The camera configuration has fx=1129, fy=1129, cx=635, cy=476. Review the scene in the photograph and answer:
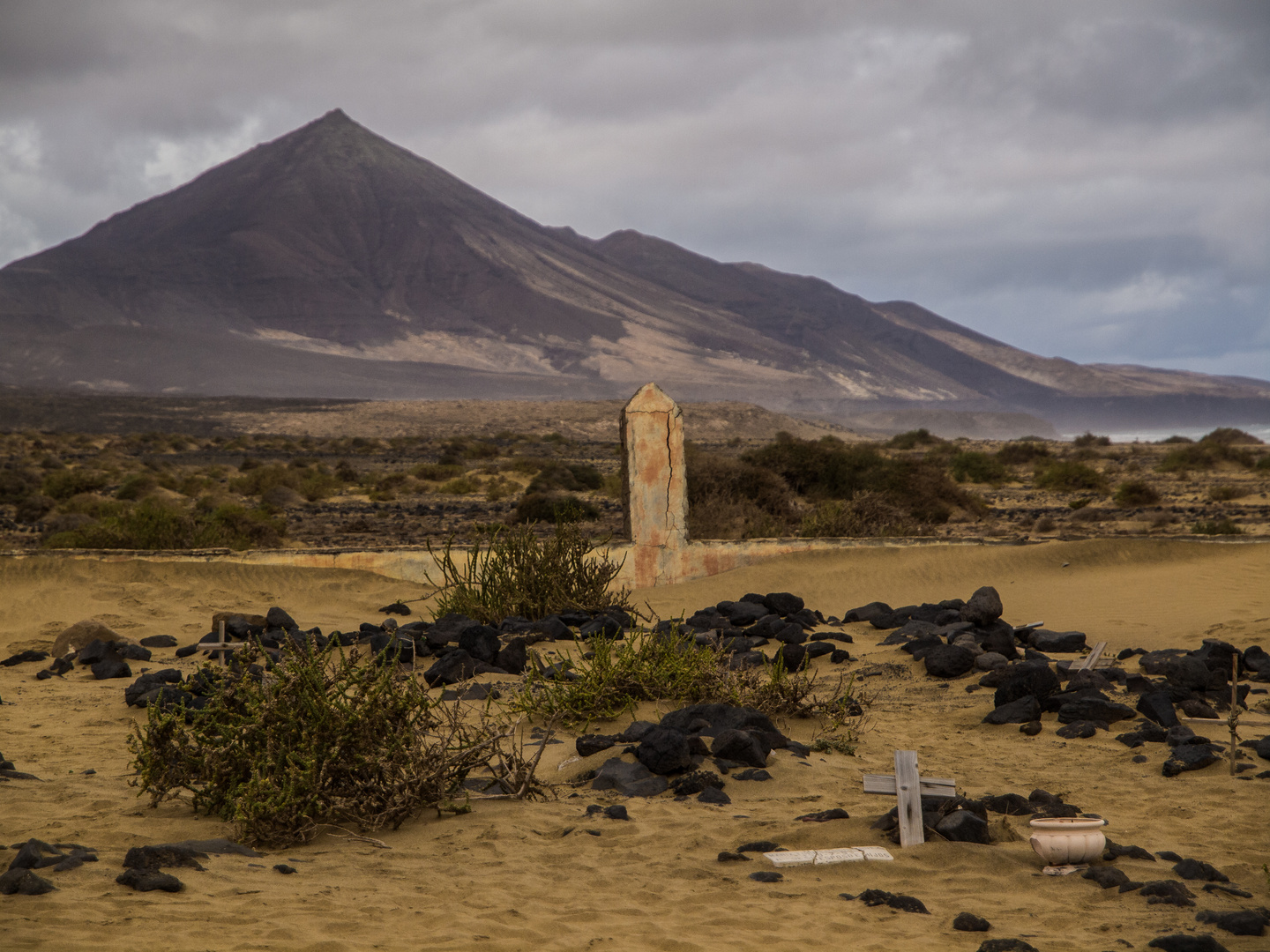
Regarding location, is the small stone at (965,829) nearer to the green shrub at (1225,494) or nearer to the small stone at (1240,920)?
the small stone at (1240,920)

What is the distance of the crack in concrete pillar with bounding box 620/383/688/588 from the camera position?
1170 centimetres

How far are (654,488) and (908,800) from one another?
7139mm

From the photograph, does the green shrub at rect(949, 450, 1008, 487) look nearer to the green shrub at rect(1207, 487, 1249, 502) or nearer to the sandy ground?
the green shrub at rect(1207, 487, 1249, 502)

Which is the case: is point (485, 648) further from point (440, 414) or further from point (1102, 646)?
point (440, 414)

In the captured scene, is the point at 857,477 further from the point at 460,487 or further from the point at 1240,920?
the point at 1240,920

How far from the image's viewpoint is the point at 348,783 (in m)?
5.01

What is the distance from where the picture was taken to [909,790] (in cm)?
473

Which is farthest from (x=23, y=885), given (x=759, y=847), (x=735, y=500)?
(x=735, y=500)

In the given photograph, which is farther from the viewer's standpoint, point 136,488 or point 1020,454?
point 1020,454

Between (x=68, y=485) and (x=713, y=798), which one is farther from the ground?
(x=68, y=485)

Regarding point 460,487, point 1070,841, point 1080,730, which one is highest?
point 460,487

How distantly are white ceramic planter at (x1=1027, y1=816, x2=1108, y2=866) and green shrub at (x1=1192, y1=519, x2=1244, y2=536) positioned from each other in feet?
51.1

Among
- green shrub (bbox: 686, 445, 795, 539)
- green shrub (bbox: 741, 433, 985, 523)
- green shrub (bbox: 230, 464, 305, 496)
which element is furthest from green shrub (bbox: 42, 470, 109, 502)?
green shrub (bbox: 741, 433, 985, 523)

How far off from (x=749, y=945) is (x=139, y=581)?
30.1ft
